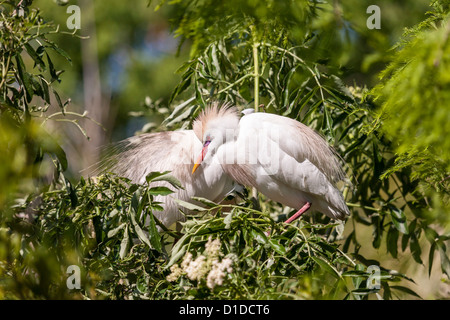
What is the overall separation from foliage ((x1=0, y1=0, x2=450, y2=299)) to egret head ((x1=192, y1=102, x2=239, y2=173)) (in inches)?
4.0

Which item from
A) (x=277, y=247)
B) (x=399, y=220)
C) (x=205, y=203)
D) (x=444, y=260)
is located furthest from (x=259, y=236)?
(x=444, y=260)

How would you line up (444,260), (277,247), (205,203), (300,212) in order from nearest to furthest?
(277,247)
(205,203)
(444,260)
(300,212)

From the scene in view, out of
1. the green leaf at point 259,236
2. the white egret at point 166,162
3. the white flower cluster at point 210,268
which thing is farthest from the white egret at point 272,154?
the white flower cluster at point 210,268

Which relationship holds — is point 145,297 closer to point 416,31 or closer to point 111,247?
point 111,247

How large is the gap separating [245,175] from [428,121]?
106cm

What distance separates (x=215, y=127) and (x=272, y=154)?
0.21 meters

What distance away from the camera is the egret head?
5.78 ft

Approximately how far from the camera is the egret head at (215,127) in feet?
5.78

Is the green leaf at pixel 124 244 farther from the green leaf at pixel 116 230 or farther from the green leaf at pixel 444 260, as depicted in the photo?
the green leaf at pixel 444 260

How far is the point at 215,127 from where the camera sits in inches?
69.0

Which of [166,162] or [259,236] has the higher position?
[166,162]

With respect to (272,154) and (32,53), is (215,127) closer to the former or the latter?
(272,154)

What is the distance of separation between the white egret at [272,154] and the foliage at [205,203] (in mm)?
88
